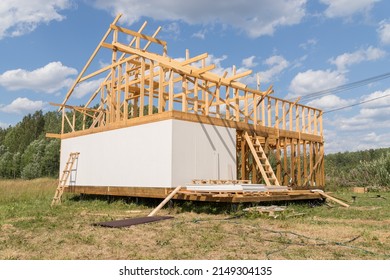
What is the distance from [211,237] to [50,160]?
47.8 metres

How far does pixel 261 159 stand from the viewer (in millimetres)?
15742

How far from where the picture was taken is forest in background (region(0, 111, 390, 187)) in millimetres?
28234

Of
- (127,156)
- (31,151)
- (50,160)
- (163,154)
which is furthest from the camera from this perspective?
(31,151)

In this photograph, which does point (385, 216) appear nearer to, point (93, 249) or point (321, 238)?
point (321, 238)

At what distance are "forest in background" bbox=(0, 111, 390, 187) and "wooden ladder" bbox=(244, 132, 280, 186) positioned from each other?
14405mm

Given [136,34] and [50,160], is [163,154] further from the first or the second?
[50,160]

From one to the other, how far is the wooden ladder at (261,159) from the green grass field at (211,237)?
311 centimetres

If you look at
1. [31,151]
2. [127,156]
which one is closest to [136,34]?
[127,156]

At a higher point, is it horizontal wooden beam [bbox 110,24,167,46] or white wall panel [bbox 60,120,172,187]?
horizontal wooden beam [bbox 110,24,167,46]

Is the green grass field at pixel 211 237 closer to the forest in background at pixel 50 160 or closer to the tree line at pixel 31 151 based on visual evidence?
the forest in background at pixel 50 160

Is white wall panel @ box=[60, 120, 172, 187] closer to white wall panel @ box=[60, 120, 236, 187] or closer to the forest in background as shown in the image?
white wall panel @ box=[60, 120, 236, 187]

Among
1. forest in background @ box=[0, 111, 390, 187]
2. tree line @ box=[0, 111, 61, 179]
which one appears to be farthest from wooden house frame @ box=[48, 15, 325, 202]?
tree line @ box=[0, 111, 61, 179]

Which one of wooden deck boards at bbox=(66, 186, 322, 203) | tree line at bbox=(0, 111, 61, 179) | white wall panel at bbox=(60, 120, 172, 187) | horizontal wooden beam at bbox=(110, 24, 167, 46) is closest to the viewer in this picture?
wooden deck boards at bbox=(66, 186, 322, 203)

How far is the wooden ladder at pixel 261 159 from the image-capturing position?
14852mm
